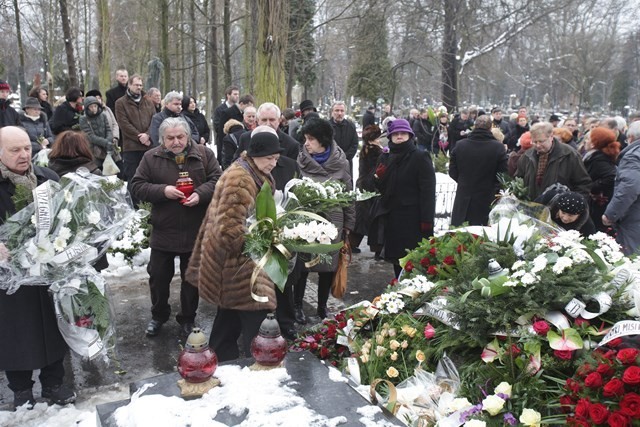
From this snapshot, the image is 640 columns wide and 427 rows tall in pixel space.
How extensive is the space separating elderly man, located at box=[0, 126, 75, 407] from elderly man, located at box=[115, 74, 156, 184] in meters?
4.82

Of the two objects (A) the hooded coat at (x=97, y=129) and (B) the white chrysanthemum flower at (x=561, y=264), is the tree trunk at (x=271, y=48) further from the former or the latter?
(B) the white chrysanthemum flower at (x=561, y=264)

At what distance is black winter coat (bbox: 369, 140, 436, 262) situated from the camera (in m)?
5.97

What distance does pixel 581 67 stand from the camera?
44.6 m

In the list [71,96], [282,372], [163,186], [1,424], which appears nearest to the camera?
[282,372]

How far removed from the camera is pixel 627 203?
6.07m

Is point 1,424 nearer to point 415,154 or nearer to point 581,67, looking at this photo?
point 415,154

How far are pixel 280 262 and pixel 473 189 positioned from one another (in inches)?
167

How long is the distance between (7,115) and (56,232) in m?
5.73

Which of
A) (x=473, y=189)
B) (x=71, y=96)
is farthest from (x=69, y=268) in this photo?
(x=71, y=96)

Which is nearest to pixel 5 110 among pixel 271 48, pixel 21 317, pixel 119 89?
pixel 119 89

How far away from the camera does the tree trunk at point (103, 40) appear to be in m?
17.1

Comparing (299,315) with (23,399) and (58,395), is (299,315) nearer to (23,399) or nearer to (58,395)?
(58,395)

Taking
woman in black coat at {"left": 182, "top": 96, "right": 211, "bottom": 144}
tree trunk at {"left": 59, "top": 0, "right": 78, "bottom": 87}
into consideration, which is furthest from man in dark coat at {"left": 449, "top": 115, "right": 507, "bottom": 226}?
tree trunk at {"left": 59, "top": 0, "right": 78, "bottom": 87}

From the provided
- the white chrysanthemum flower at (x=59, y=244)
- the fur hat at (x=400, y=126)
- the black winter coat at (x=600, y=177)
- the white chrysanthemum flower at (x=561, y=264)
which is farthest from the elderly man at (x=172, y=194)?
the black winter coat at (x=600, y=177)
